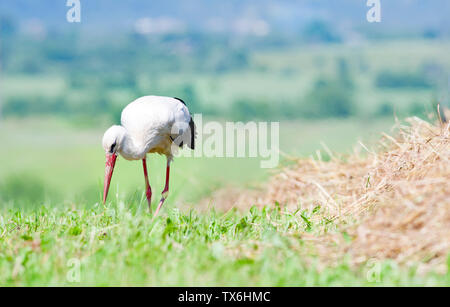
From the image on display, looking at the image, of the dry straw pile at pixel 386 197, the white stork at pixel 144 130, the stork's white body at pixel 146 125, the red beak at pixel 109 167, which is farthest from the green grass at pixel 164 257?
the stork's white body at pixel 146 125

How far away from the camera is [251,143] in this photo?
9.16 m

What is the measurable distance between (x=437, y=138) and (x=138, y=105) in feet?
10.2

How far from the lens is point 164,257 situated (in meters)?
4.33

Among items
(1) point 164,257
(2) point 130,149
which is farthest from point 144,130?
(1) point 164,257

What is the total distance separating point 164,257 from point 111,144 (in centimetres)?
238

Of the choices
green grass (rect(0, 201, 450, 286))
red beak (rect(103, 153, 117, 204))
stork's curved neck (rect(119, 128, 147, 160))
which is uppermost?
stork's curved neck (rect(119, 128, 147, 160))

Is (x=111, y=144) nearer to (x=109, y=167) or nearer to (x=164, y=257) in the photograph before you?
(x=109, y=167)

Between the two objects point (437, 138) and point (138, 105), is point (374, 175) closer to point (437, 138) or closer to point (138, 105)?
point (437, 138)

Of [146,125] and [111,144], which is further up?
[146,125]

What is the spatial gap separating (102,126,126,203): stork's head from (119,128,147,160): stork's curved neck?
44mm

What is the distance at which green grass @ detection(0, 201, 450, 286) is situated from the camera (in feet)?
13.0

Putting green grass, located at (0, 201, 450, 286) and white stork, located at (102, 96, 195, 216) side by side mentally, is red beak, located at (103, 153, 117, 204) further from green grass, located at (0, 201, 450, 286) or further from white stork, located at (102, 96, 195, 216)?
green grass, located at (0, 201, 450, 286)

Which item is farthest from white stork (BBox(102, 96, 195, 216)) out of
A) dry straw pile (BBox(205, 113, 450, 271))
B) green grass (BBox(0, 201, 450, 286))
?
dry straw pile (BBox(205, 113, 450, 271))
